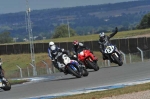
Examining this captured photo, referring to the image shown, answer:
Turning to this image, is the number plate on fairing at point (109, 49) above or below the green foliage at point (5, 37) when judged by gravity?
above

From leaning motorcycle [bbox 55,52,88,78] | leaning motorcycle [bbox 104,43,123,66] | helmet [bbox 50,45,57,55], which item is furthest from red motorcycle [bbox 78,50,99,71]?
helmet [bbox 50,45,57,55]

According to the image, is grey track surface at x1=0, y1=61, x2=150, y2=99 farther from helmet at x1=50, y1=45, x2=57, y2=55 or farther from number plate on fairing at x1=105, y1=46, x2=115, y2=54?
number plate on fairing at x1=105, y1=46, x2=115, y2=54

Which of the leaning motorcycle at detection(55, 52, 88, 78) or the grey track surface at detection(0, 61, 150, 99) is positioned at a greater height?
the leaning motorcycle at detection(55, 52, 88, 78)

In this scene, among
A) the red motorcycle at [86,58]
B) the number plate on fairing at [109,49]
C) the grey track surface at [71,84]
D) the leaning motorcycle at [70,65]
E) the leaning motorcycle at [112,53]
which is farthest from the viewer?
the number plate on fairing at [109,49]

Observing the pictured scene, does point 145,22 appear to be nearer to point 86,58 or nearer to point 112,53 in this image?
point 112,53

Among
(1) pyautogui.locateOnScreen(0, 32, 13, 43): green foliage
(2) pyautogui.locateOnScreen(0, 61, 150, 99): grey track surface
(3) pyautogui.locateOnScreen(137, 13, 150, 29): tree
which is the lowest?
(1) pyautogui.locateOnScreen(0, 32, 13, 43): green foliage

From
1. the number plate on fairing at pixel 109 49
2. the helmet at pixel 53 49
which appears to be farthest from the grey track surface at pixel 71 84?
the number plate on fairing at pixel 109 49

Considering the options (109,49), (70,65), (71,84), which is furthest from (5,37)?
(71,84)

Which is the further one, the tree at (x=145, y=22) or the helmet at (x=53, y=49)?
the tree at (x=145, y=22)

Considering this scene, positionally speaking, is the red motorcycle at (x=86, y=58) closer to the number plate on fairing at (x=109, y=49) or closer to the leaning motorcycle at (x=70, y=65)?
the number plate on fairing at (x=109, y=49)

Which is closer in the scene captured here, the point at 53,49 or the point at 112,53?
the point at 53,49

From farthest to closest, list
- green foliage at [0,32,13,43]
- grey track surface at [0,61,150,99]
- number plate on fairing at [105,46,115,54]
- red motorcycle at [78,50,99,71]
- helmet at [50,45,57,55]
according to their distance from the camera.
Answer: green foliage at [0,32,13,43] → number plate on fairing at [105,46,115,54] → red motorcycle at [78,50,99,71] → helmet at [50,45,57,55] → grey track surface at [0,61,150,99]

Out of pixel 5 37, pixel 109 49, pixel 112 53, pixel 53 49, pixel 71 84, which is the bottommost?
pixel 5 37

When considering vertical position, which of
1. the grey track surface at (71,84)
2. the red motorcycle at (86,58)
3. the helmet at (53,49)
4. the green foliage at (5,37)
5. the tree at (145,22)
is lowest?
the green foliage at (5,37)
